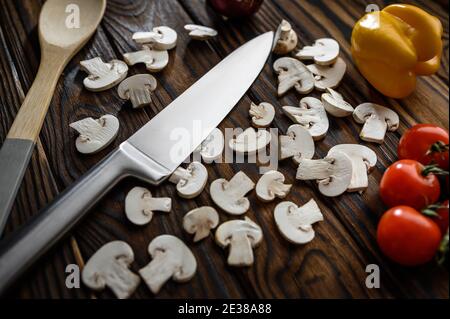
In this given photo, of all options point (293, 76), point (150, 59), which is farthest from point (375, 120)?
point (150, 59)

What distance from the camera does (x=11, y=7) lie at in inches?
47.8

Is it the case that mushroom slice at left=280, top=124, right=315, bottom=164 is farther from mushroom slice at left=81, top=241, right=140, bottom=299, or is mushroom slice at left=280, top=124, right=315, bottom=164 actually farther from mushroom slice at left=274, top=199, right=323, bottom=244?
mushroom slice at left=81, top=241, right=140, bottom=299

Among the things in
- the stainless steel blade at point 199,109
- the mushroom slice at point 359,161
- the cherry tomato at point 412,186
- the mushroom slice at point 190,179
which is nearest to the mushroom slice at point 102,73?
the stainless steel blade at point 199,109

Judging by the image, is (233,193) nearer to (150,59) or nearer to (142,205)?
(142,205)

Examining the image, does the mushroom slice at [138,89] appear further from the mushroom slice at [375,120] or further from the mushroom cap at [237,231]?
the mushroom slice at [375,120]

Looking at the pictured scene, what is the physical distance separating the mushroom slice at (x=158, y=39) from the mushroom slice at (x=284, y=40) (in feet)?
0.77

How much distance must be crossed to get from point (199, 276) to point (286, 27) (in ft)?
2.04

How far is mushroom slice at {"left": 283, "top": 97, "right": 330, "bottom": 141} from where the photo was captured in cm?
99

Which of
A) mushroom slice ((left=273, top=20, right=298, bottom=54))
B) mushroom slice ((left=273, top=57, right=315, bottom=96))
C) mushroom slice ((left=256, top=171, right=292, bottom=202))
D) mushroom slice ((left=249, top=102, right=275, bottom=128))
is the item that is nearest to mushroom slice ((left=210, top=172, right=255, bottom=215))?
mushroom slice ((left=256, top=171, right=292, bottom=202))

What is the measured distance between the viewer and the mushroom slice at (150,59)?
108 cm

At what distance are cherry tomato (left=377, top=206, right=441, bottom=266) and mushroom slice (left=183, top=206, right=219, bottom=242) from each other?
0.29 metres

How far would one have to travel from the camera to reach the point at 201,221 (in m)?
0.86

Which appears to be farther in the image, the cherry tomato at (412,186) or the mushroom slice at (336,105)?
the mushroom slice at (336,105)

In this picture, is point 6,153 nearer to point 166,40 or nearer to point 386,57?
point 166,40
